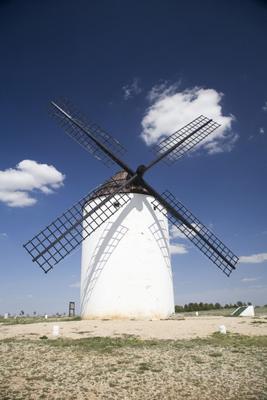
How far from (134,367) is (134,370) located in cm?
26

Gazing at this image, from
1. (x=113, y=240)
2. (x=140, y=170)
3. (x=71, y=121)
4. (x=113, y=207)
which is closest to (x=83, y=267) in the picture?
(x=113, y=240)

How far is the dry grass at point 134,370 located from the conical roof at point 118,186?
455 inches

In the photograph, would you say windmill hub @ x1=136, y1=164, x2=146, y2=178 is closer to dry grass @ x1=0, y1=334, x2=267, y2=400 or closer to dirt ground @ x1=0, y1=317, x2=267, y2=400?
dirt ground @ x1=0, y1=317, x2=267, y2=400

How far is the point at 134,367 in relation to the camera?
773cm

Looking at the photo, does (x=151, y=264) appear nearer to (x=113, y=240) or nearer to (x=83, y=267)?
(x=113, y=240)

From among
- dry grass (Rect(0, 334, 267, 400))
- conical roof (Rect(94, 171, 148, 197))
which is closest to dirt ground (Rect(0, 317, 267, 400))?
dry grass (Rect(0, 334, 267, 400))

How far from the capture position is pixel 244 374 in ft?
23.6

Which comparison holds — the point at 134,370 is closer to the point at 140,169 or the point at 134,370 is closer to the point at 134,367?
the point at 134,367

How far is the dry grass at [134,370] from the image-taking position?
6195 mm

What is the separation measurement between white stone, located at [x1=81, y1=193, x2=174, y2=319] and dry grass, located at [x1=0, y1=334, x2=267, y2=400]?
27.7ft

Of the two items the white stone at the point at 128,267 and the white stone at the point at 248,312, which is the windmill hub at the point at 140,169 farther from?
the white stone at the point at 248,312

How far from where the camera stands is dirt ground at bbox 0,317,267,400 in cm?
620

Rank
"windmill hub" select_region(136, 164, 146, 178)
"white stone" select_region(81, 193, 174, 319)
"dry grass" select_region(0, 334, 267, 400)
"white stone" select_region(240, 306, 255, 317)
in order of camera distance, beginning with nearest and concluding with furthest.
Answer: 1. "dry grass" select_region(0, 334, 267, 400)
2. "white stone" select_region(81, 193, 174, 319)
3. "windmill hub" select_region(136, 164, 146, 178)
4. "white stone" select_region(240, 306, 255, 317)

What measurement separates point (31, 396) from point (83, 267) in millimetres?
15330
